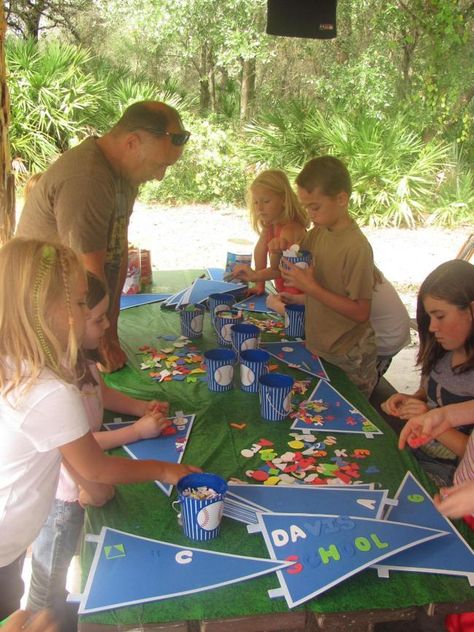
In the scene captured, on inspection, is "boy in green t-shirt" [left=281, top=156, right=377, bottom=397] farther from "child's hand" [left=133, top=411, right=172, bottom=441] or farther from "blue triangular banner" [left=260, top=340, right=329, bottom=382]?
"child's hand" [left=133, top=411, right=172, bottom=441]

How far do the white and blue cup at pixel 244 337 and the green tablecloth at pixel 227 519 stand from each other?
8.1 inches

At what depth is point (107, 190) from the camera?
7.90 feet

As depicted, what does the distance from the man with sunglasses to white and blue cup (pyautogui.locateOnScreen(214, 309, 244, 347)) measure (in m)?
0.47

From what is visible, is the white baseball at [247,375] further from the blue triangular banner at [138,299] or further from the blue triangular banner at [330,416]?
the blue triangular banner at [138,299]

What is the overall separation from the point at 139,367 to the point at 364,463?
43.4 inches

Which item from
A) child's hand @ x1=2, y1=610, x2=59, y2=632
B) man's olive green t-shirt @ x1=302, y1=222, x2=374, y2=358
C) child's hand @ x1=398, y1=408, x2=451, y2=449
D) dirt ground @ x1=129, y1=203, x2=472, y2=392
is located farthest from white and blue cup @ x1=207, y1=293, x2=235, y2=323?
dirt ground @ x1=129, y1=203, x2=472, y2=392

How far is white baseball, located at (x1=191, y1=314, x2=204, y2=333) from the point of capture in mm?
2729

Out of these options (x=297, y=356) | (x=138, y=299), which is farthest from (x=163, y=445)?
(x=138, y=299)

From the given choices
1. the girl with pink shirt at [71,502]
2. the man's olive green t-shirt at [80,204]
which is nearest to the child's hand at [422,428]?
the girl with pink shirt at [71,502]

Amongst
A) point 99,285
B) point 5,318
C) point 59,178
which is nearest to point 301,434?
point 99,285

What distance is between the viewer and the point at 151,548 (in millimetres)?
1361

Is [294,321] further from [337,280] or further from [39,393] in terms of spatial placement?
[39,393]

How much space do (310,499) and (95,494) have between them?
0.58 m

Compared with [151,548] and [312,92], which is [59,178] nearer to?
[151,548]
